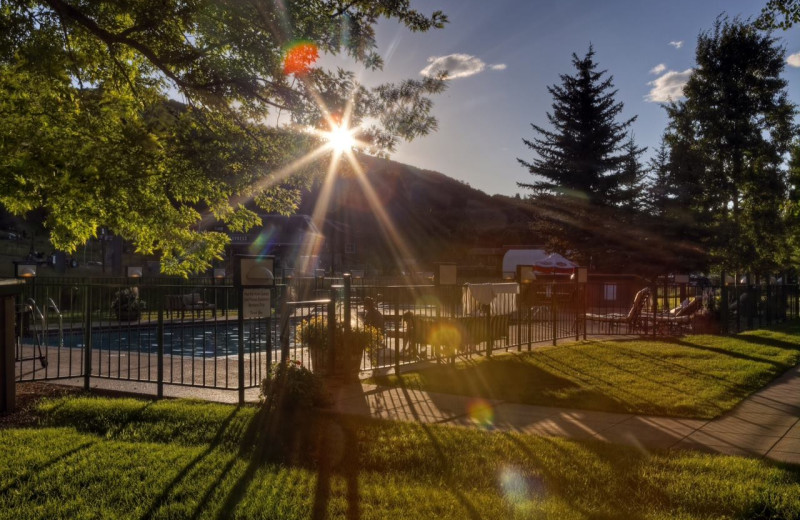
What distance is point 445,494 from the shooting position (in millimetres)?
4242

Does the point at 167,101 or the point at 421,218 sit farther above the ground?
Answer: the point at 421,218

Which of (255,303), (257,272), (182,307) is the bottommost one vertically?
(182,307)

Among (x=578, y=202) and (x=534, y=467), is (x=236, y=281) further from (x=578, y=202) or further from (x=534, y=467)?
(x=578, y=202)

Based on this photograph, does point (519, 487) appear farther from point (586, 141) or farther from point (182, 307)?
point (586, 141)

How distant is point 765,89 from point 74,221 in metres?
35.2

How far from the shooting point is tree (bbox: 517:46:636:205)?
37.6m

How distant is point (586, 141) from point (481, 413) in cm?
3414

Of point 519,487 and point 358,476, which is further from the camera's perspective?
point 358,476

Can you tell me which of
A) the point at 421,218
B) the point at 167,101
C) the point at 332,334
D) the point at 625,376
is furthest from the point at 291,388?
the point at 421,218

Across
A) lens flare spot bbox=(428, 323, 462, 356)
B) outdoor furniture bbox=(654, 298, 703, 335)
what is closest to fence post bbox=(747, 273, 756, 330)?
outdoor furniture bbox=(654, 298, 703, 335)

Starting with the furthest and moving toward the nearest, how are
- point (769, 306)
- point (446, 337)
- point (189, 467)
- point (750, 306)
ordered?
1. point (769, 306)
2. point (750, 306)
3. point (446, 337)
4. point (189, 467)

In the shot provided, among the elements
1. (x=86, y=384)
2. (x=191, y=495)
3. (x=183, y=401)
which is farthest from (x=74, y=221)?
(x=191, y=495)

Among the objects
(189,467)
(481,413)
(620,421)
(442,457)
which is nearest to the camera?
(189,467)

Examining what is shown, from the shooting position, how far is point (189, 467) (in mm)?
4883
